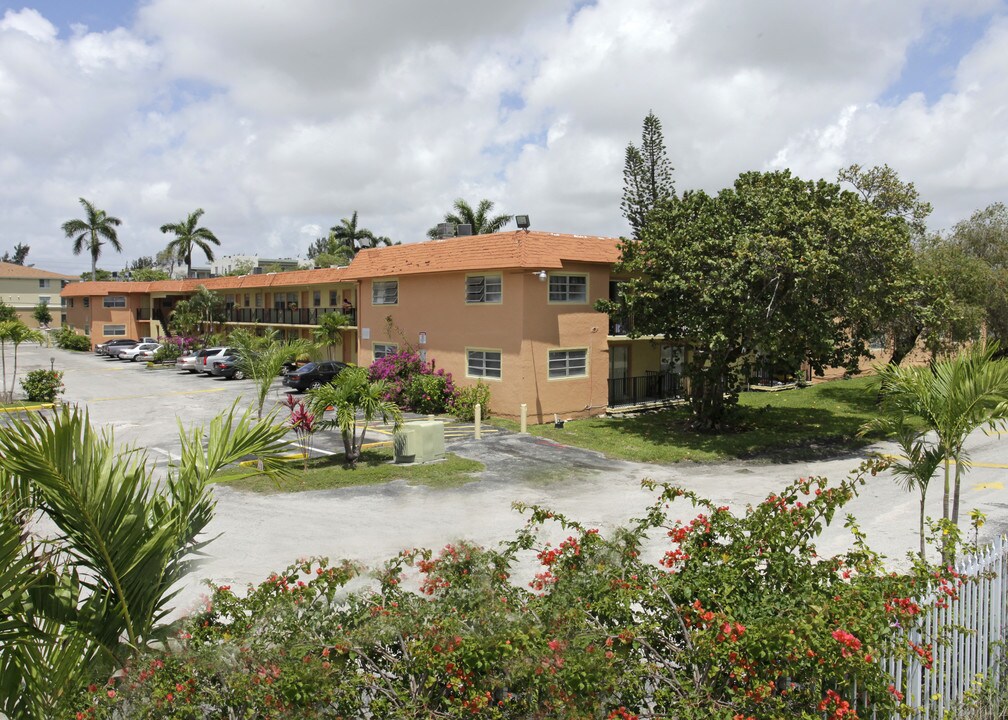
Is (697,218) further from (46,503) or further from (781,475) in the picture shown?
(46,503)

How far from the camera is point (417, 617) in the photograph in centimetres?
477

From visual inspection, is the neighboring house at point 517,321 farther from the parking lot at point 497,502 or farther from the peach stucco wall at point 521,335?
the parking lot at point 497,502

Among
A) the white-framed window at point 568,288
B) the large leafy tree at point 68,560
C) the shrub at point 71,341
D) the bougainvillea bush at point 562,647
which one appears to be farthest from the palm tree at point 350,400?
the shrub at point 71,341

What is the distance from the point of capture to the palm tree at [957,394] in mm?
8141

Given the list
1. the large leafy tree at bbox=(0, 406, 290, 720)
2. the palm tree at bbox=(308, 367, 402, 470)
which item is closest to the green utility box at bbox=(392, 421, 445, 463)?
the palm tree at bbox=(308, 367, 402, 470)

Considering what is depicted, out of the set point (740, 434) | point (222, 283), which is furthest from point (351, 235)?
point (740, 434)

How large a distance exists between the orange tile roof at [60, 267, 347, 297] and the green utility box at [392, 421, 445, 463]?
17.4 meters

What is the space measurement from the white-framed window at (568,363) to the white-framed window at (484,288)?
2.89 m

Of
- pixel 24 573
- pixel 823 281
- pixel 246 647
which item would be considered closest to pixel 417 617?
pixel 246 647

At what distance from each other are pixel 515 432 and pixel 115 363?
3675 centimetres

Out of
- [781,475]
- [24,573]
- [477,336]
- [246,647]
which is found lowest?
[781,475]

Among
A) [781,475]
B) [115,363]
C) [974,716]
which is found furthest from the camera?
[115,363]

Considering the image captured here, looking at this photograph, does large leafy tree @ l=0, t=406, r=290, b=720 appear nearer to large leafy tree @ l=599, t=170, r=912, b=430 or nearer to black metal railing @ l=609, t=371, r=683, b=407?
large leafy tree @ l=599, t=170, r=912, b=430

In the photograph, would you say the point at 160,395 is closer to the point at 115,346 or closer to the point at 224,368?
the point at 224,368
